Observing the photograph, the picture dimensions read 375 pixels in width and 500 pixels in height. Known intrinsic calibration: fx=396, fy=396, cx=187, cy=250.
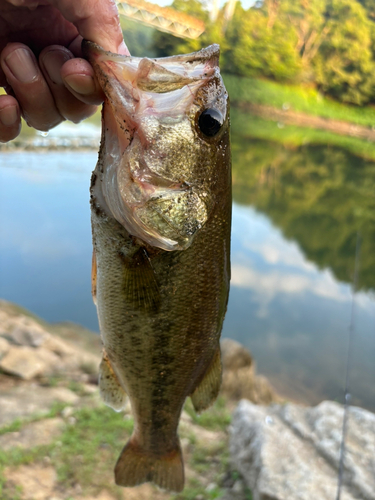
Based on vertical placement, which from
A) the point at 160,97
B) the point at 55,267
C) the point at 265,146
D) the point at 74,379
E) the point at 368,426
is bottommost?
the point at 265,146

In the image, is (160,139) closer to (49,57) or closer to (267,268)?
(49,57)

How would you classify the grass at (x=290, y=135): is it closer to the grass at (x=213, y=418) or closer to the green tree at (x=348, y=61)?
the green tree at (x=348, y=61)

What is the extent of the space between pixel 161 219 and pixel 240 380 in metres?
4.64

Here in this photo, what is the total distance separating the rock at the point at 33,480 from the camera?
2943mm

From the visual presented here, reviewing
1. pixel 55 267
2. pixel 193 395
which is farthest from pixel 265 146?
pixel 193 395

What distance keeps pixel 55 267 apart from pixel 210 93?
7.71 meters

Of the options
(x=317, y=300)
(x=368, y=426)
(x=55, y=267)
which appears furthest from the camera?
(x=317, y=300)

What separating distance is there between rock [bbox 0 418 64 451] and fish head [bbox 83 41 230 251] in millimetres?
2864

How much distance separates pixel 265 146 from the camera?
24.1 metres

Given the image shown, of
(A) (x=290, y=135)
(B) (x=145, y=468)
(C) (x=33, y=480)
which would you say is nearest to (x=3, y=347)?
(C) (x=33, y=480)

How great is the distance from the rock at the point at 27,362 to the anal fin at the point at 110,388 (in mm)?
3051

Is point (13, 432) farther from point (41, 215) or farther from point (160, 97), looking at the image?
point (41, 215)

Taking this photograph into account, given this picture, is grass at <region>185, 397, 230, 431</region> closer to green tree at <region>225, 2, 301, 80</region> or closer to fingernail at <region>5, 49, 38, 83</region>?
fingernail at <region>5, 49, 38, 83</region>

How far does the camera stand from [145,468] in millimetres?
→ 1889
